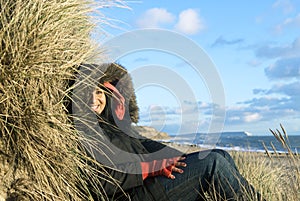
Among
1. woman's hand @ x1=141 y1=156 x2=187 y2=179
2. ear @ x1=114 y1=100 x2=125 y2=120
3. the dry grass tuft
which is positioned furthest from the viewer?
ear @ x1=114 y1=100 x2=125 y2=120

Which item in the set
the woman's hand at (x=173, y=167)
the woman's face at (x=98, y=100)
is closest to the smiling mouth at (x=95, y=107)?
the woman's face at (x=98, y=100)

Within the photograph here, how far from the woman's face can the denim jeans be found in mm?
629

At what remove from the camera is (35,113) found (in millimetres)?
2449

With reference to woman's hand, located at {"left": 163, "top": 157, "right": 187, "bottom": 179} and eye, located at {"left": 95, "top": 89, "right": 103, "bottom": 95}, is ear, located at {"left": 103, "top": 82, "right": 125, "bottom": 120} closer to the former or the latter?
→ eye, located at {"left": 95, "top": 89, "right": 103, "bottom": 95}

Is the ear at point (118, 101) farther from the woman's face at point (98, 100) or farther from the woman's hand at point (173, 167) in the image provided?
the woman's hand at point (173, 167)

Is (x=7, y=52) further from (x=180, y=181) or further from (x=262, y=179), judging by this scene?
(x=262, y=179)

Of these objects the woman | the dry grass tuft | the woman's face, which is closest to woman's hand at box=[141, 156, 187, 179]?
the woman

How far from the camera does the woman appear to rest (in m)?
2.65

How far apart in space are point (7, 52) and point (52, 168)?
0.73 metres

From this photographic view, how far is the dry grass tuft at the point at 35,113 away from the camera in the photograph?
7.96 ft

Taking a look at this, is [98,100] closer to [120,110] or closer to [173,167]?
[120,110]

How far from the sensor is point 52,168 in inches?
96.3

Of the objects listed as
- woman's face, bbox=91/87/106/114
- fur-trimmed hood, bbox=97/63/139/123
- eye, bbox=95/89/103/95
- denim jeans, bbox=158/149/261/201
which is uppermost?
fur-trimmed hood, bbox=97/63/139/123

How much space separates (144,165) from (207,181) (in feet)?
1.60
